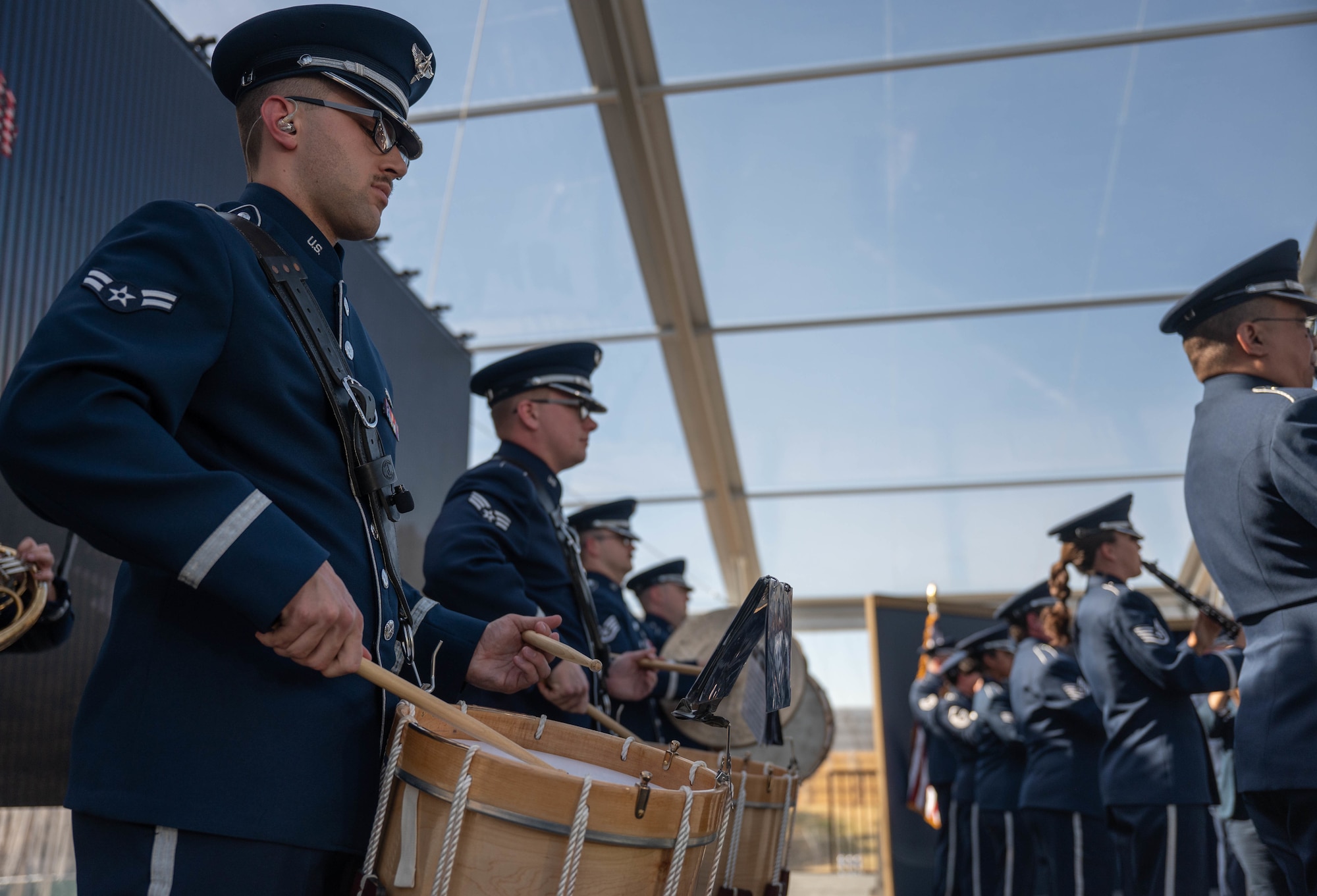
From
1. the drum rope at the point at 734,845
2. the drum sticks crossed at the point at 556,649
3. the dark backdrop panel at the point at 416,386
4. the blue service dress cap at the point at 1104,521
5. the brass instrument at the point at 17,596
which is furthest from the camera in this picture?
the blue service dress cap at the point at 1104,521

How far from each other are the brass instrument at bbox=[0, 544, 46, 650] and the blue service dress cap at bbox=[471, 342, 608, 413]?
133cm

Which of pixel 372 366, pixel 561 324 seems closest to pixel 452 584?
pixel 372 366

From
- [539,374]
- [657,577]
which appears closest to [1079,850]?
[657,577]

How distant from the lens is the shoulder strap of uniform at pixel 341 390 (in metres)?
1.26

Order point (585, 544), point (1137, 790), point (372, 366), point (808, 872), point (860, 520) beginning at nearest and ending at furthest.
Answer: point (372, 366) → point (1137, 790) → point (585, 544) → point (860, 520) → point (808, 872)

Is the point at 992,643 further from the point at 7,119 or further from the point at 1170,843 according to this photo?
the point at 7,119

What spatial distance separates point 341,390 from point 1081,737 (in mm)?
4591

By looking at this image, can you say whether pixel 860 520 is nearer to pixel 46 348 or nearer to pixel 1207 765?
pixel 1207 765

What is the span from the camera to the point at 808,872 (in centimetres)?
973

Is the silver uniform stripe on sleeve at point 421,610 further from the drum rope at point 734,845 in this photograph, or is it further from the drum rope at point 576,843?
the drum rope at point 734,845

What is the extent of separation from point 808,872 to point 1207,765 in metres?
6.86

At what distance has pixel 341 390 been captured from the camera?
127cm

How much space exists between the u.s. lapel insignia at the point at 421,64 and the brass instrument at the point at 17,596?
49.9 inches

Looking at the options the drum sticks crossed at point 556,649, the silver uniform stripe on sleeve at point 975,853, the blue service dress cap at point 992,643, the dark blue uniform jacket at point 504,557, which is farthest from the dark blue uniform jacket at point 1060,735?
the drum sticks crossed at point 556,649
